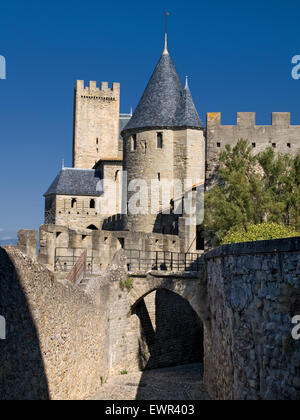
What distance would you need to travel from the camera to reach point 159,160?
27.4 metres

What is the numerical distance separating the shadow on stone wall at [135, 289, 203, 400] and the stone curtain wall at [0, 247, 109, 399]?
18.8 ft

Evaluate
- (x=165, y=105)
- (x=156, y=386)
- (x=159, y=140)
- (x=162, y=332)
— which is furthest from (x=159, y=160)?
(x=156, y=386)

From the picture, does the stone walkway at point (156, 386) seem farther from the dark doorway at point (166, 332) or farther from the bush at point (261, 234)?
the bush at point (261, 234)

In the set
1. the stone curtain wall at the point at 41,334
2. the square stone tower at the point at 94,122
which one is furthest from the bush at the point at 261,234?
the square stone tower at the point at 94,122

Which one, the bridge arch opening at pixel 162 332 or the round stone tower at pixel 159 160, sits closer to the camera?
the bridge arch opening at pixel 162 332

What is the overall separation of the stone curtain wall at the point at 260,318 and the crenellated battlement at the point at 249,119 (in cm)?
1457

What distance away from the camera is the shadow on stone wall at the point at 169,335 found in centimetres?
1827

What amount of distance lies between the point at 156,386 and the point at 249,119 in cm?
1245

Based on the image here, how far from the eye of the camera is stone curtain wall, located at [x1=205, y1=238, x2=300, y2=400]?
5.88m

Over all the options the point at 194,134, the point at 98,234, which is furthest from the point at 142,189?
the point at 98,234

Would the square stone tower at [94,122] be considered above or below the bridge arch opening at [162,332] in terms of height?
above

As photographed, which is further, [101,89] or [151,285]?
[101,89]

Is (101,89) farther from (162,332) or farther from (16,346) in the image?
(16,346)

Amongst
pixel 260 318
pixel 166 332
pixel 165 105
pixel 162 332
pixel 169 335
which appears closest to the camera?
pixel 260 318
